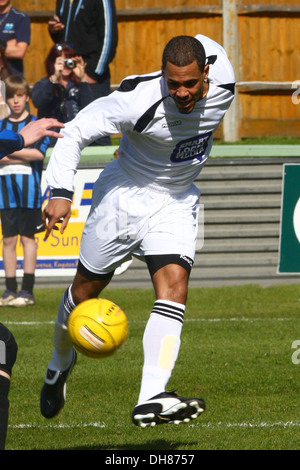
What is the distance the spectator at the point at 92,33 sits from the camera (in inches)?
531

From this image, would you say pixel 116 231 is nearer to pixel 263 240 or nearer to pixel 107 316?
pixel 107 316

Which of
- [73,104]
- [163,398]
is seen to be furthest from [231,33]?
[163,398]

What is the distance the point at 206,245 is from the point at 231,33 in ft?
18.7

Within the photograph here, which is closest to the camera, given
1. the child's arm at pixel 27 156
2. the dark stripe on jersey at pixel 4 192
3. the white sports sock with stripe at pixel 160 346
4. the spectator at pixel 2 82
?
Result: the white sports sock with stripe at pixel 160 346

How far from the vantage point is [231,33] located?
1736 cm

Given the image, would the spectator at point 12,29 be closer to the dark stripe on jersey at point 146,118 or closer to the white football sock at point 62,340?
the white football sock at point 62,340

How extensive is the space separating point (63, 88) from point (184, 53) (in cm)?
727

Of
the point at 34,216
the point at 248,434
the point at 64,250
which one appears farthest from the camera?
the point at 64,250

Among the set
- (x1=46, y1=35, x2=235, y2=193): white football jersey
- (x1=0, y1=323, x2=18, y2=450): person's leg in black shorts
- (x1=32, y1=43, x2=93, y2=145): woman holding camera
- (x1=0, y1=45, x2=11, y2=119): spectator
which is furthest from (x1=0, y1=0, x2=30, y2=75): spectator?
(x1=0, y1=323, x2=18, y2=450): person's leg in black shorts

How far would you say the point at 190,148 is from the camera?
6.24 meters

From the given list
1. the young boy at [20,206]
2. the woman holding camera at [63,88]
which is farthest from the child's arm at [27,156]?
the woman holding camera at [63,88]

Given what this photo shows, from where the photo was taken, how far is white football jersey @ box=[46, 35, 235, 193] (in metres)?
5.96

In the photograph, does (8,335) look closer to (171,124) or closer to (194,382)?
(171,124)

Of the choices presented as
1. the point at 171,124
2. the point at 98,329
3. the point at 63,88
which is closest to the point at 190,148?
the point at 171,124
